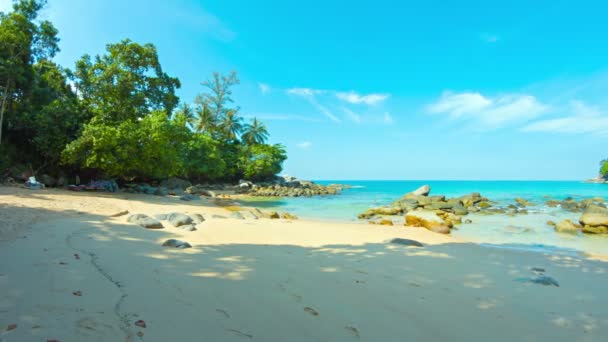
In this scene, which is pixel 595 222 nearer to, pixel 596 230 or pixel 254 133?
pixel 596 230

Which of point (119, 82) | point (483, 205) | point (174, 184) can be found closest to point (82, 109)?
point (119, 82)

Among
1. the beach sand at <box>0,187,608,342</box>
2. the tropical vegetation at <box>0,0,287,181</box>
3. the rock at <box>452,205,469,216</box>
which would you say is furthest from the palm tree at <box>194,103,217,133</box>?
the beach sand at <box>0,187,608,342</box>

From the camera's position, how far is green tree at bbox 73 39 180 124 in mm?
16453

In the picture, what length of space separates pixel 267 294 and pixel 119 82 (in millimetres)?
18282

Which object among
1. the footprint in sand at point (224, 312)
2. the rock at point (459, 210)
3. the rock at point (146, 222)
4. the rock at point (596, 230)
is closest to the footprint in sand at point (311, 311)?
the footprint in sand at point (224, 312)

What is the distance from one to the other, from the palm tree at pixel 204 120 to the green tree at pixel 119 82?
2228 centimetres

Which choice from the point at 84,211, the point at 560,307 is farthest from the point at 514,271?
the point at 84,211

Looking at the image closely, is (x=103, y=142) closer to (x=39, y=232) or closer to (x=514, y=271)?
(x=39, y=232)

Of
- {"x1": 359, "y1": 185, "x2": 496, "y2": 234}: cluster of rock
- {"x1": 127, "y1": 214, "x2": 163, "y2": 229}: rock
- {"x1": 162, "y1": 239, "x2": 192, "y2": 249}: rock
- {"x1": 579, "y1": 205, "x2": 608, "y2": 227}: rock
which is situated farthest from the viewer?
{"x1": 359, "y1": 185, "x2": 496, "y2": 234}: cluster of rock

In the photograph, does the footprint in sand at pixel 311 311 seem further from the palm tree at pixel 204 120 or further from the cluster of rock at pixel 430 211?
the palm tree at pixel 204 120

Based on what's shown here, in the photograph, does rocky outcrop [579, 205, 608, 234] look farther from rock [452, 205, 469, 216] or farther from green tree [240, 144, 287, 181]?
green tree [240, 144, 287, 181]

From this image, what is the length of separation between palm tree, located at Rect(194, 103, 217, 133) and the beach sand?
120ft

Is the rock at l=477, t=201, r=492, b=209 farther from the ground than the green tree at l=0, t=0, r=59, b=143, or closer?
closer

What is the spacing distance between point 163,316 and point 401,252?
4648mm
